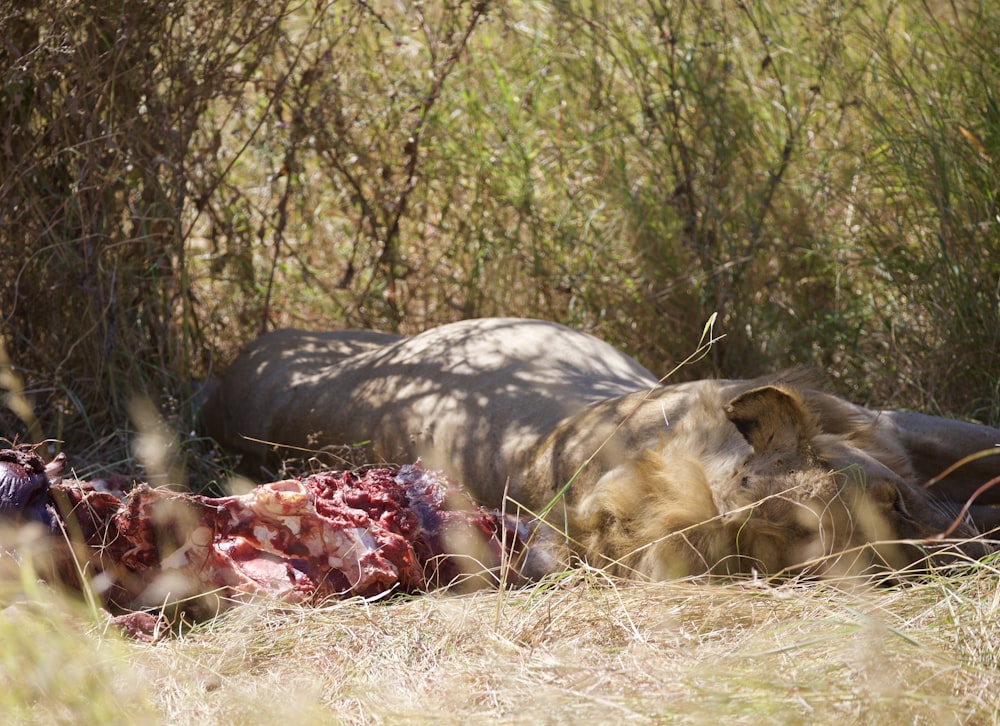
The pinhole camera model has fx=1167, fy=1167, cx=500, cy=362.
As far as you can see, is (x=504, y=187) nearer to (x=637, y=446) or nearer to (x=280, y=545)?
(x=637, y=446)

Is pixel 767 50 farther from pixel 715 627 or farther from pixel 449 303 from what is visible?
pixel 715 627

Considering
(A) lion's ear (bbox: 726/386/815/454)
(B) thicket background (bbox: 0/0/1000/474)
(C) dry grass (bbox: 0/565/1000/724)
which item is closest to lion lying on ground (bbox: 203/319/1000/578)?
(A) lion's ear (bbox: 726/386/815/454)

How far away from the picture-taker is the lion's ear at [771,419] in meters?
2.78

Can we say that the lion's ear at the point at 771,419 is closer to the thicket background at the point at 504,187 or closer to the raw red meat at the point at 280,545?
the raw red meat at the point at 280,545

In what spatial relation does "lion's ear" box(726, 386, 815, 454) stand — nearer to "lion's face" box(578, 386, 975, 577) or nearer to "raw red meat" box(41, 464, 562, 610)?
"lion's face" box(578, 386, 975, 577)

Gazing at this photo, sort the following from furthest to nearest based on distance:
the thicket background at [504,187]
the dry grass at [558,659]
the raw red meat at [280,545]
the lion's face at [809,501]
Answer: the thicket background at [504,187] → the raw red meat at [280,545] → the lion's face at [809,501] → the dry grass at [558,659]

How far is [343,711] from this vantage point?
2.11 metres

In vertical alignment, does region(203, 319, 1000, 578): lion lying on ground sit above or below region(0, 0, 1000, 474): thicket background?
below

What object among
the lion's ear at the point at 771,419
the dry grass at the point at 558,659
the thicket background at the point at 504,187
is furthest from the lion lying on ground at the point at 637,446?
the thicket background at the point at 504,187

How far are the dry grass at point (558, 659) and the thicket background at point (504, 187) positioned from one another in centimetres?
166

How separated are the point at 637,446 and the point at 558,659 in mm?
1006

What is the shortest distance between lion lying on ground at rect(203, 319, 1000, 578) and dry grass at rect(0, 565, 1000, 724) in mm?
139

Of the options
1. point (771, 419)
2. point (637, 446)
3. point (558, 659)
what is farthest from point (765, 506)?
point (558, 659)

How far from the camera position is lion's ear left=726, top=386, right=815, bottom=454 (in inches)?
109
